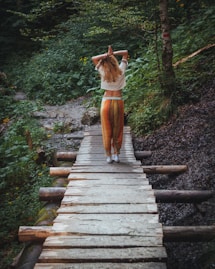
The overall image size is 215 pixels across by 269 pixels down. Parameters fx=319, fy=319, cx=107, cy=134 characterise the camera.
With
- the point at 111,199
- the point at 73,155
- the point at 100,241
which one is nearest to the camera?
the point at 100,241

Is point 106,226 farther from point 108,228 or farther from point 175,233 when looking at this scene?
→ point 175,233

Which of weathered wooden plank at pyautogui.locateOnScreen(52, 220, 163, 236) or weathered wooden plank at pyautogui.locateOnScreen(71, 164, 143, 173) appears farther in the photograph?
weathered wooden plank at pyautogui.locateOnScreen(71, 164, 143, 173)

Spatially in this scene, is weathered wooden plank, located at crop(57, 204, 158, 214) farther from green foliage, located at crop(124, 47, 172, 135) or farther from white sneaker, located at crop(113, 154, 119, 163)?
green foliage, located at crop(124, 47, 172, 135)

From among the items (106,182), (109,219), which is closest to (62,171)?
(106,182)

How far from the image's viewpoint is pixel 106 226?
3.66 meters

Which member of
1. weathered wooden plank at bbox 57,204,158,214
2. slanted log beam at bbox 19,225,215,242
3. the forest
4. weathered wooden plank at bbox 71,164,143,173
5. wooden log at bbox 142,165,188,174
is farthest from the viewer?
the forest

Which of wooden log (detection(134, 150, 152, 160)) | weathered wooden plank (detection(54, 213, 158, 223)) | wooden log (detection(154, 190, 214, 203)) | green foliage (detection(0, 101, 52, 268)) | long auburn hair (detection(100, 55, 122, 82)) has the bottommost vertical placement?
green foliage (detection(0, 101, 52, 268))

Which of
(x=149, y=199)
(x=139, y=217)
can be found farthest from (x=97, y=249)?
(x=149, y=199)

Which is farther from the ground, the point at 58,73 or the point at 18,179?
the point at 58,73

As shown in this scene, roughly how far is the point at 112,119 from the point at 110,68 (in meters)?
0.90

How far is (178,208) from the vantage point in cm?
555

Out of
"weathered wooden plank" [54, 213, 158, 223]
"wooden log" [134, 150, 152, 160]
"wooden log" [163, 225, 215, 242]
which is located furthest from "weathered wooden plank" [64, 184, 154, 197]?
"wooden log" [134, 150, 152, 160]

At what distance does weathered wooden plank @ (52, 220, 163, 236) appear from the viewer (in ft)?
11.5

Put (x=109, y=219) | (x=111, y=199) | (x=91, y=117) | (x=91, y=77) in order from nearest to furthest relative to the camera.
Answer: (x=109, y=219) → (x=111, y=199) → (x=91, y=117) → (x=91, y=77)
